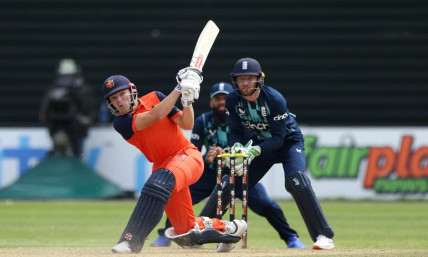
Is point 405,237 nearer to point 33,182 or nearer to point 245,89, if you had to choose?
point 245,89

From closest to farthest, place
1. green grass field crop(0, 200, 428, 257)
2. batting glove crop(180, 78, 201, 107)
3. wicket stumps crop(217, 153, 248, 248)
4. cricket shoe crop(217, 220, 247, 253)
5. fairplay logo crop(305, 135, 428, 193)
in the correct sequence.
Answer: batting glove crop(180, 78, 201, 107) < cricket shoe crop(217, 220, 247, 253) < wicket stumps crop(217, 153, 248, 248) < green grass field crop(0, 200, 428, 257) < fairplay logo crop(305, 135, 428, 193)

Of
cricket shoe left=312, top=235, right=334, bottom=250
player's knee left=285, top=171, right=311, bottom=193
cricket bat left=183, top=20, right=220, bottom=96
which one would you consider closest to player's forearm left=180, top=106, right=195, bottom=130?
cricket bat left=183, top=20, right=220, bottom=96

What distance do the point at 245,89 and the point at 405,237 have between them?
338cm

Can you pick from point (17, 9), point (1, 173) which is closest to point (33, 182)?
point (1, 173)

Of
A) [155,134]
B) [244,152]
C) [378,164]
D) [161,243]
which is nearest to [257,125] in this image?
[244,152]

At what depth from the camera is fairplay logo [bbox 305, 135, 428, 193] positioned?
52.9 feet

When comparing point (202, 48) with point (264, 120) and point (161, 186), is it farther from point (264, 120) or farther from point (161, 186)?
point (161, 186)

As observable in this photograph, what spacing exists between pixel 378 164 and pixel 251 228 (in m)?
4.71

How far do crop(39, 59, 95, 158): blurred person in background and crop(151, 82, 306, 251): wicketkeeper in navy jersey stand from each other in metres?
7.10

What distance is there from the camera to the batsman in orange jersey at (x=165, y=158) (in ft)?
24.1

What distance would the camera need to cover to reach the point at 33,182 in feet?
53.1

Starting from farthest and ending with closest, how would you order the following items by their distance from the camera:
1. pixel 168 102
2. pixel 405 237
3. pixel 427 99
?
pixel 427 99 < pixel 405 237 < pixel 168 102

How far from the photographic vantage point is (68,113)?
1681 centimetres

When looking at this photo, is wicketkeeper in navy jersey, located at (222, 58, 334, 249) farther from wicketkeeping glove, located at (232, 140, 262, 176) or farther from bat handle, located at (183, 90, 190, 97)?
bat handle, located at (183, 90, 190, 97)
